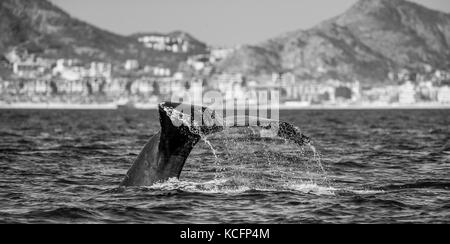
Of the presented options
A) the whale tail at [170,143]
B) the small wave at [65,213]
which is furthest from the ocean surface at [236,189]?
the whale tail at [170,143]

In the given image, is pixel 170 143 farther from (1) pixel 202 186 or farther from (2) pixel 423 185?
(2) pixel 423 185

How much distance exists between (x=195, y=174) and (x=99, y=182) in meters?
2.52

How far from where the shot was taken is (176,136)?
12125 mm

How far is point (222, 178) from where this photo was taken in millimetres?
16734

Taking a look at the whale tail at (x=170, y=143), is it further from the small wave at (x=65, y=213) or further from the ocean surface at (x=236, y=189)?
the small wave at (x=65, y=213)

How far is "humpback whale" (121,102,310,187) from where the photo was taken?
37.2 feet

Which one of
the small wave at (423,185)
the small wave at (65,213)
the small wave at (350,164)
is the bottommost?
the small wave at (350,164)

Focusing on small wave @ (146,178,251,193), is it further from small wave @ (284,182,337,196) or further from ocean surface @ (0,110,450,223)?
small wave @ (284,182,337,196)

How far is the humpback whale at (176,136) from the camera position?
11.4 m

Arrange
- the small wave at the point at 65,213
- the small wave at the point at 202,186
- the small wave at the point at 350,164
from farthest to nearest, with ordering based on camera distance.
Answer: the small wave at the point at 350,164, the small wave at the point at 202,186, the small wave at the point at 65,213

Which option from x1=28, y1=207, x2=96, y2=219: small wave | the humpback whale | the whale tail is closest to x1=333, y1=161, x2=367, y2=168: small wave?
the whale tail

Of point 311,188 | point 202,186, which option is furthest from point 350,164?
point 202,186
